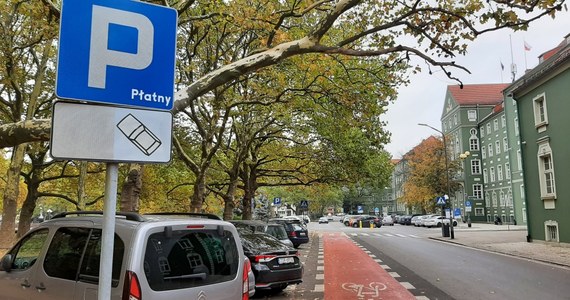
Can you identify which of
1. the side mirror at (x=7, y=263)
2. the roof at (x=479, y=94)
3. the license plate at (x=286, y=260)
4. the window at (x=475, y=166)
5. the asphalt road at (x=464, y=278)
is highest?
the roof at (x=479, y=94)

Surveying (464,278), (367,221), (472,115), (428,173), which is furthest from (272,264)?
(472,115)

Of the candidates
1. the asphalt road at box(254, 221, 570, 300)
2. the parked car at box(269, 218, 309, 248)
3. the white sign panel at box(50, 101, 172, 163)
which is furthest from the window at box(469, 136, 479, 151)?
the white sign panel at box(50, 101, 172, 163)

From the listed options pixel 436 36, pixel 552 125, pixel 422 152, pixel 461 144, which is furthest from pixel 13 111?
pixel 461 144

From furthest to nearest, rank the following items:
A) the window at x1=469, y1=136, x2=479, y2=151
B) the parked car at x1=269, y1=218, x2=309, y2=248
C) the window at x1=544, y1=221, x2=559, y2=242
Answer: the window at x1=469, y1=136, x2=479, y2=151, the parked car at x1=269, y1=218, x2=309, y2=248, the window at x1=544, y1=221, x2=559, y2=242

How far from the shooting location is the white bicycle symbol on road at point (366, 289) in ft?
30.7

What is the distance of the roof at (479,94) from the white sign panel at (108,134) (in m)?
64.8

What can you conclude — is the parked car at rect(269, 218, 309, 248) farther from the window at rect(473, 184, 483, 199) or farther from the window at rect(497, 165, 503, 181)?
the window at rect(473, 184, 483, 199)

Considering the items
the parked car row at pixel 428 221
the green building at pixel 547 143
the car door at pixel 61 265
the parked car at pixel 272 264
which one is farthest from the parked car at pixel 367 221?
the car door at pixel 61 265

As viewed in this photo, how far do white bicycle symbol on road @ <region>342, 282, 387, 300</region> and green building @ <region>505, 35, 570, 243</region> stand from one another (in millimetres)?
15314

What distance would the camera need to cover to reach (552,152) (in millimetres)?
22516

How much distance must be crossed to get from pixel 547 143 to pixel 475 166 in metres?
41.1

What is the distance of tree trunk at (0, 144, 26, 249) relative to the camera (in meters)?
18.5

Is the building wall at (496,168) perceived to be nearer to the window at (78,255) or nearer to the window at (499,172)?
the window at (499,172)

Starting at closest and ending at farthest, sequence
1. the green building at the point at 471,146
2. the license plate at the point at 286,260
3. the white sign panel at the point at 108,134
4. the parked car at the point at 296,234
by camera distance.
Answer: the white sign panel at the point at 108,134 → the license plate at the point at 286,260 → the parked car at the point at 296,234 → the green building at the point at 471,146
